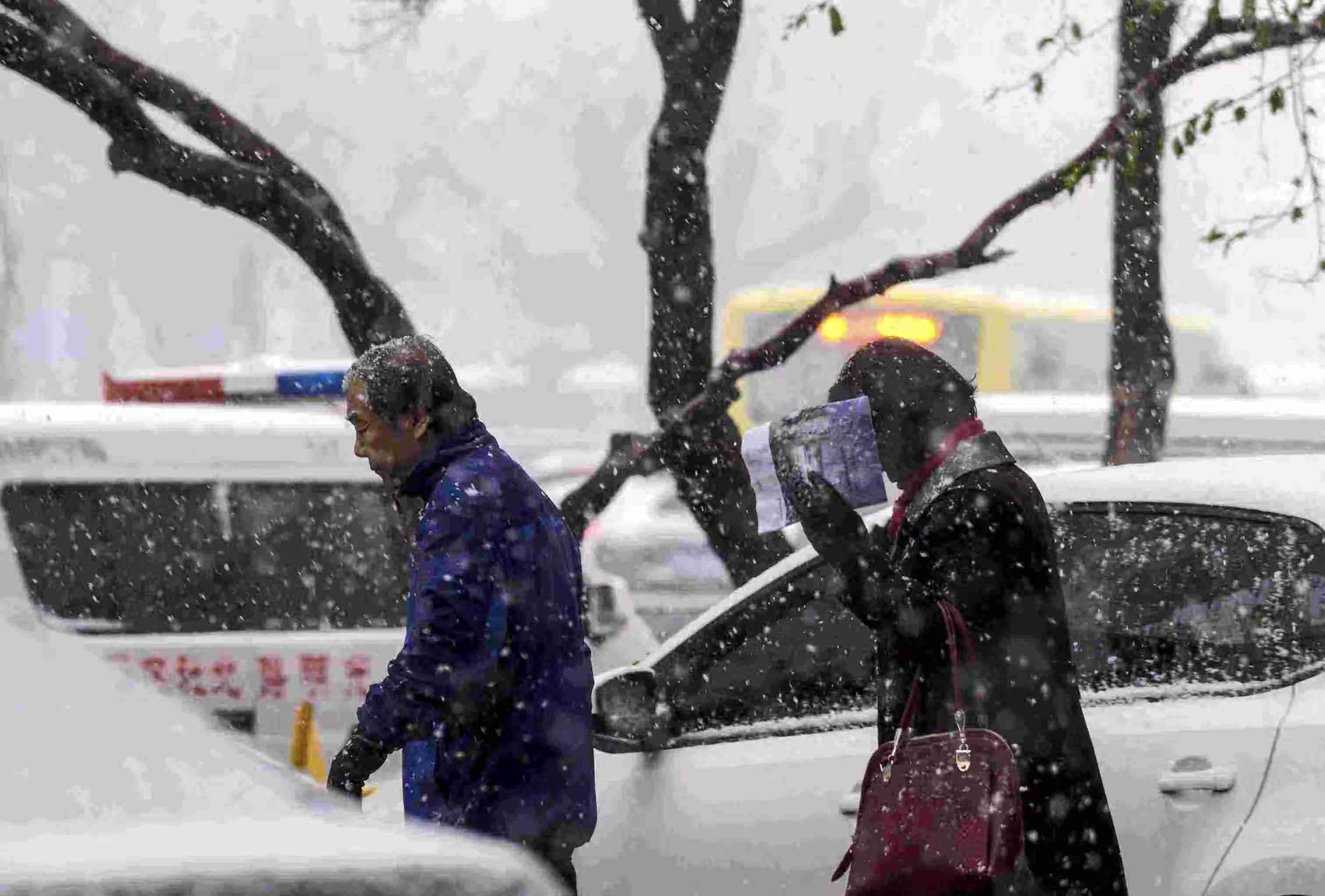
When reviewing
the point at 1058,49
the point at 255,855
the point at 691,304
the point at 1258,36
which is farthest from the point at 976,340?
the point at 255,855

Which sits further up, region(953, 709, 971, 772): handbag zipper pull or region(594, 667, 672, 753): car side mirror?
region(953, 709, 971, 772): handbag zipper pull

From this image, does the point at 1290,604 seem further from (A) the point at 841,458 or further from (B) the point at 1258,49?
(B) the point at 1258,49

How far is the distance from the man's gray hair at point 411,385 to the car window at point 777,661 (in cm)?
89

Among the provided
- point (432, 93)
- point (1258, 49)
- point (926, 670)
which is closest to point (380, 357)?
point (926, 670)

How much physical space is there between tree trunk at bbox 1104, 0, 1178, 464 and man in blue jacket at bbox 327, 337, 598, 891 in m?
3.82

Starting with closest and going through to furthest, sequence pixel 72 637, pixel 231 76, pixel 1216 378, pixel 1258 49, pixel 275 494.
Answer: pixel 72 637 < pixel 1258 49 < pixel 275 494 < pixel 1216 378 < pixel 231 76

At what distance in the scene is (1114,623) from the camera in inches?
161

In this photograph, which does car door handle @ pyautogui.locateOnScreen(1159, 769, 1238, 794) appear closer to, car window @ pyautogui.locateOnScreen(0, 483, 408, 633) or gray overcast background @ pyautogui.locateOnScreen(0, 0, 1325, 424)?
car window @ pyautogui.locateOnScreen(0, 483, 408, 633)

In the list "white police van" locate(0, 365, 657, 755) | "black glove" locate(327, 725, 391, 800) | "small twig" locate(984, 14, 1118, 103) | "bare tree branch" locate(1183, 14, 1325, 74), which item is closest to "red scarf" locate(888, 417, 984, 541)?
"black glove" locate(327, 725, 391, 800)

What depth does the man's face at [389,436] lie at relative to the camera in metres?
3.69

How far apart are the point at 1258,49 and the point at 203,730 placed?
174 inches

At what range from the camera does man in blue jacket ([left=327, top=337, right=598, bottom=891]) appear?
345 cm

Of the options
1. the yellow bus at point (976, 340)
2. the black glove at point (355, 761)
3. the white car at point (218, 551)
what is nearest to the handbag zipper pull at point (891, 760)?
the black glove at point (355, 761)

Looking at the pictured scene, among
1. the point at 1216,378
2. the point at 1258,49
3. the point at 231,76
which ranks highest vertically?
the point at 231,76
